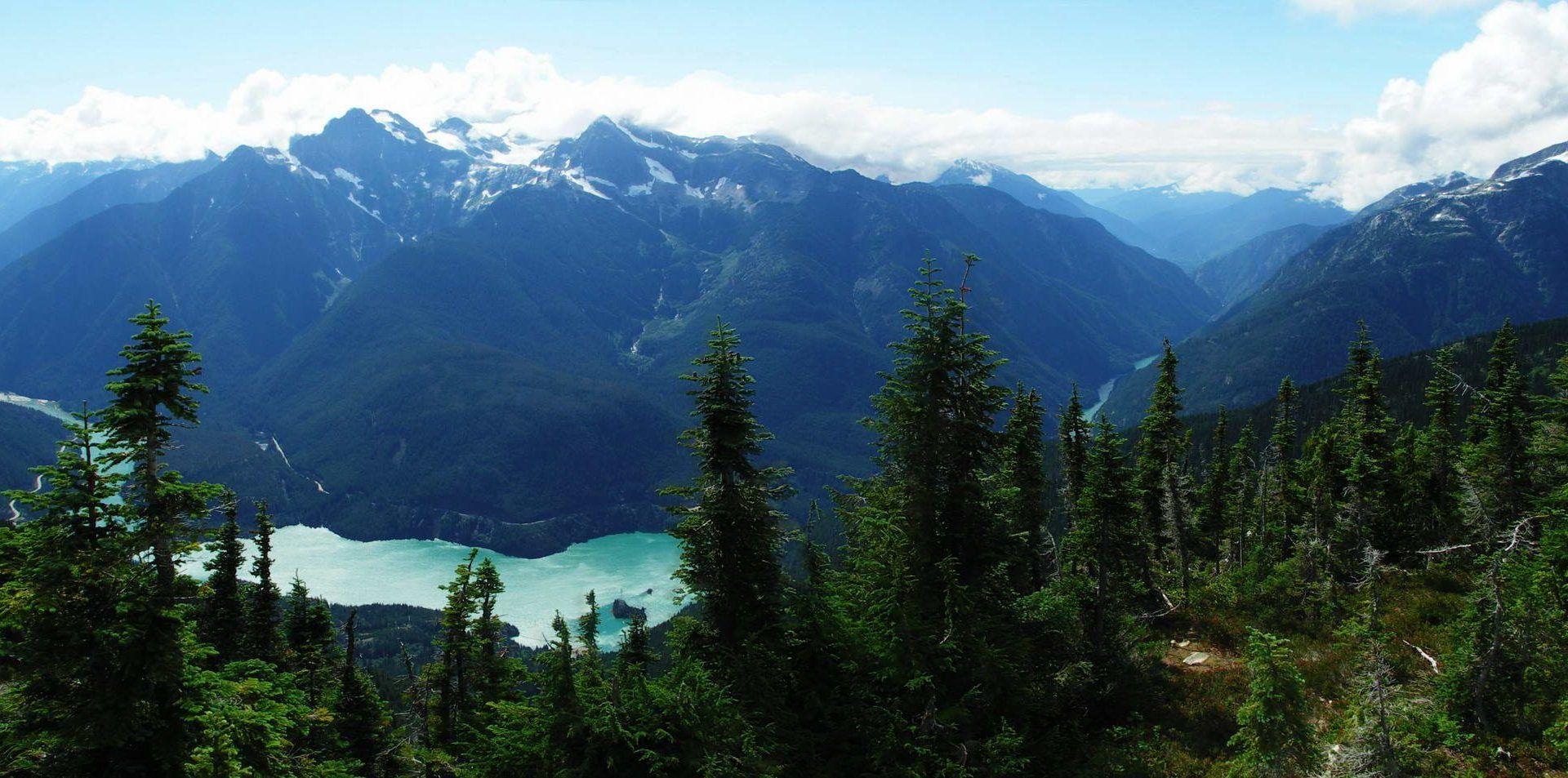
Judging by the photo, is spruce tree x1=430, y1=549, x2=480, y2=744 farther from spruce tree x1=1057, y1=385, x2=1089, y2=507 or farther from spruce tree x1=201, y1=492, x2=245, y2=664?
spruce tree x1=1057, y1=385, x2=1089, y2=507

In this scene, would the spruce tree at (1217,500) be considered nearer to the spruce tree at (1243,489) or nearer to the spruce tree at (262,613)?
the spruce tree at (1243,489)

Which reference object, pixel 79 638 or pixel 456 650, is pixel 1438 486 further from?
pixel 79 638

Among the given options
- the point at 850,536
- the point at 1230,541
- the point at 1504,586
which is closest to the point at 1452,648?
the point at 1504,586

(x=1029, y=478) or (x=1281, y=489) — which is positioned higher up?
(x=1029, y=478)

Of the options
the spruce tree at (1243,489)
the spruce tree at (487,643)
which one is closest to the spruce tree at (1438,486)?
the spruce tree at (1243,489)

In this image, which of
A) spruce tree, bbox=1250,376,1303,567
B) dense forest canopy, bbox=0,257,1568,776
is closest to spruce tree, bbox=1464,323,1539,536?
dense forest canopy, bbox=0,257,1568,776

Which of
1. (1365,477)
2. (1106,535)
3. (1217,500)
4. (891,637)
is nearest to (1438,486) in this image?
(1365,477)

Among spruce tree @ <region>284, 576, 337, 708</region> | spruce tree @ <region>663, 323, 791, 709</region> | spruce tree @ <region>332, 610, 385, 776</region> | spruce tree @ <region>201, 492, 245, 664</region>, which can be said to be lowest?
spruce tree @ <region>332, 610, 385, 776</region>
